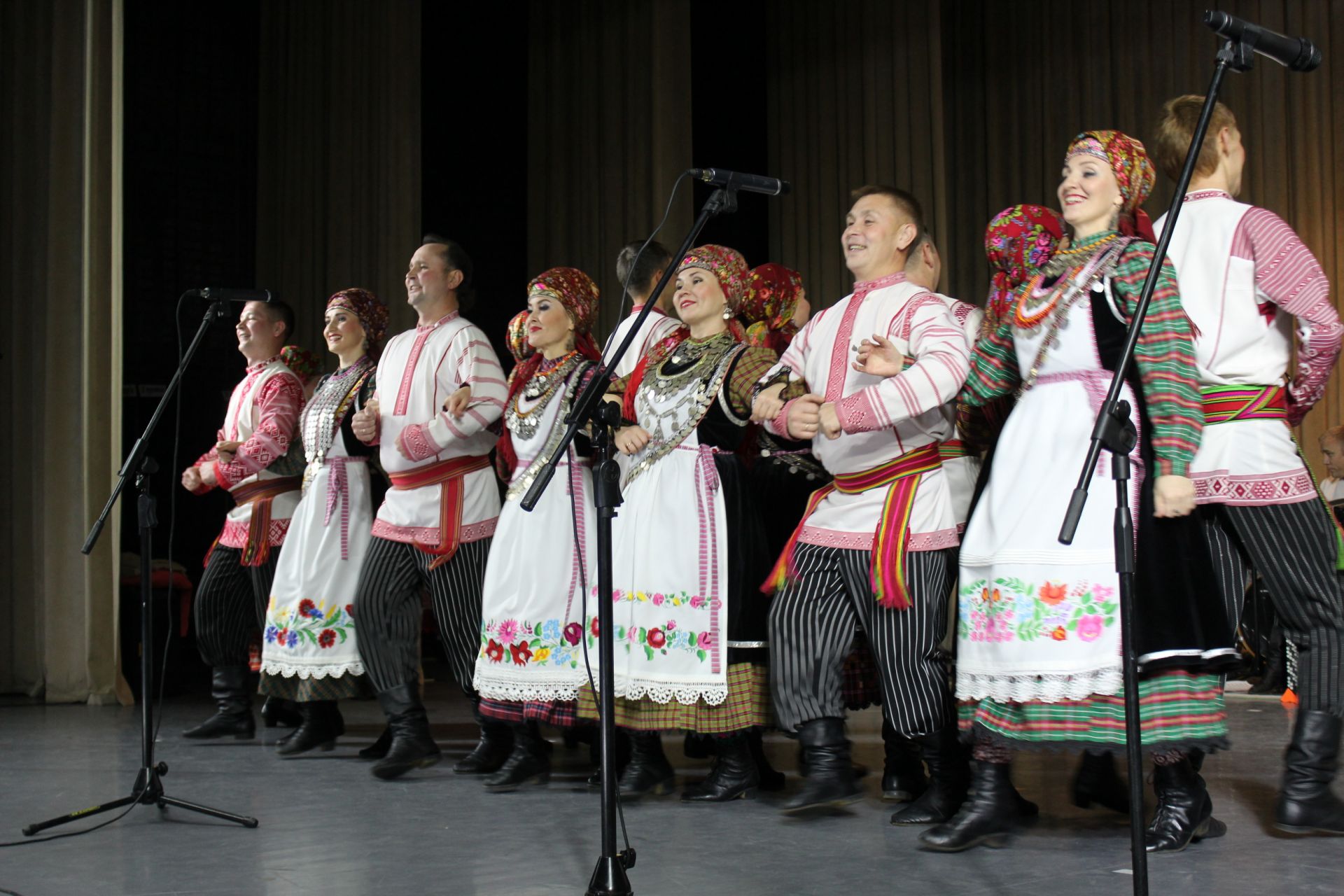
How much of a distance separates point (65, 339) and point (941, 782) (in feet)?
14.4

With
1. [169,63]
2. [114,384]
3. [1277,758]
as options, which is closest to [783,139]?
[169,63]

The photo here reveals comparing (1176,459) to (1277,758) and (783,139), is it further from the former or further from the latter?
(783,139)

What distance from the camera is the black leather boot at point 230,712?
15.7ft

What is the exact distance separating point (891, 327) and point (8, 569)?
4.53 m

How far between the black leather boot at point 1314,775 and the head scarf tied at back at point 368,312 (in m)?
3.01

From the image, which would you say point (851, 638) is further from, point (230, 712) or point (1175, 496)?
point (230, 712)

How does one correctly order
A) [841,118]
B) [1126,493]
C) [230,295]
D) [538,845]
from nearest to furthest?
[1126,493]
[538,845]
[230,295]
[841,118]

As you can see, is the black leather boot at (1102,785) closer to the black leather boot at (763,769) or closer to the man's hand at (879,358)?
the black leather boot at (763,769)

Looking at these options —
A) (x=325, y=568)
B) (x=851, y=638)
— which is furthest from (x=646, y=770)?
(x=325, y=568)

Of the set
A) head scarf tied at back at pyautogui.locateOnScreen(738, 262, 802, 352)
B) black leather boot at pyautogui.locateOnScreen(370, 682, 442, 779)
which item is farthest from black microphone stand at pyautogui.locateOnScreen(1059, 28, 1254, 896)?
black leather boot at pyautogui.locateOnScreen(370, 682, 442, 779)

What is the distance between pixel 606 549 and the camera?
2.49 meters

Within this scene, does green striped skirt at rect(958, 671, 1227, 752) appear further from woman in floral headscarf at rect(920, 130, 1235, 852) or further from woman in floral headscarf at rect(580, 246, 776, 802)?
woman in floral headscarf at rect(580, 246, 776, 802)

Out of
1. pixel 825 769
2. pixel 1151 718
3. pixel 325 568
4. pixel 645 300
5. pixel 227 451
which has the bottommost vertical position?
pixel 825 769

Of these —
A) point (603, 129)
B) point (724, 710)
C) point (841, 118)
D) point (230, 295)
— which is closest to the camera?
point (724, 710)
